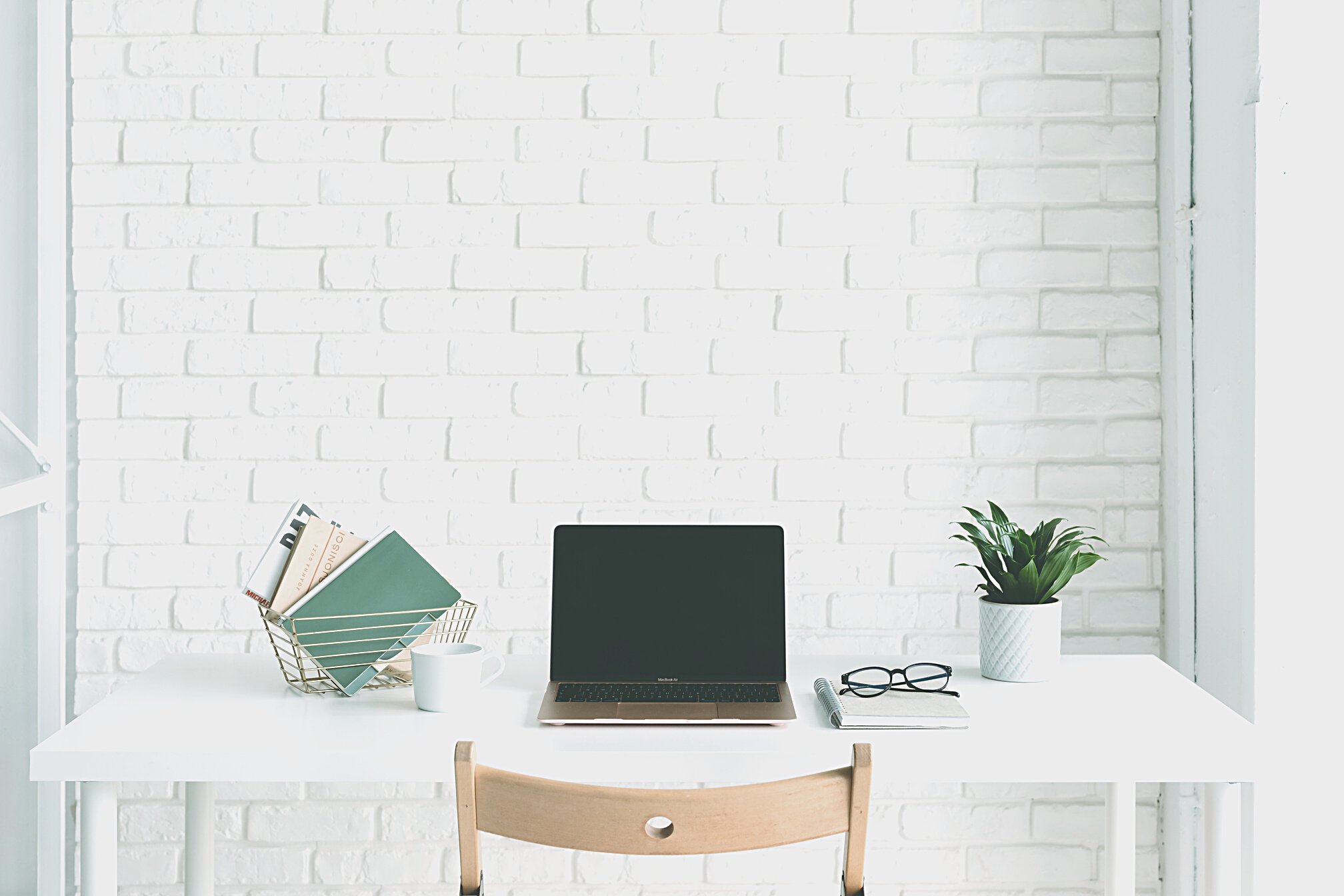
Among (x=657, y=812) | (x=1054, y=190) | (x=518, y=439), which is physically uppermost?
(x=1054, y=190)

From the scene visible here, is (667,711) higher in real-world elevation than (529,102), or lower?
lower

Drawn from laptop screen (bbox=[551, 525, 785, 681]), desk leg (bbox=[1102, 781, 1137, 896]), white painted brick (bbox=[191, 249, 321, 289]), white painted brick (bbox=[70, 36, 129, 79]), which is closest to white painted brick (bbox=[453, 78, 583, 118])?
white painted brick (bbox=[191, 249, 321, 289])

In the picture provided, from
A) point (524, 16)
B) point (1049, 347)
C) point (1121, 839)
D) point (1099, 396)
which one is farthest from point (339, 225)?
point (1121, 839)

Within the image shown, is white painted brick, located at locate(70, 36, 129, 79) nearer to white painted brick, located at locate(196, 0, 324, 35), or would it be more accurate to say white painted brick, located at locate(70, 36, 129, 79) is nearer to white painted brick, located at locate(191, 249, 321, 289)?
white painted brick, located at locate(196, 0, 324, 35)

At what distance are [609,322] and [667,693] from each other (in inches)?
30.1

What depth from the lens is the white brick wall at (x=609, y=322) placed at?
6.86 feet

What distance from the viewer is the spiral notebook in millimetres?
1469

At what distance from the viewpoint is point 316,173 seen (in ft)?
6.90

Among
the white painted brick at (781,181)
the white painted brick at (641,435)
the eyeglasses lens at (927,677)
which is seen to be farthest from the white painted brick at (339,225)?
the eyeglasses lens at (927,677)

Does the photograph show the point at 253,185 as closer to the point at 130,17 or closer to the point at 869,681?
the point at 130,17

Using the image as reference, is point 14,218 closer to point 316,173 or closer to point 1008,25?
point 316,173

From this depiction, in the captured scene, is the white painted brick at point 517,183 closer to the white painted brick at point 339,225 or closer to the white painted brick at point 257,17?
the white painted brick at point 339,225

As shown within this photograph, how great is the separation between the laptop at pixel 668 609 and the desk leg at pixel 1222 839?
55cm

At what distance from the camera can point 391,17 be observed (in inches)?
82.1
